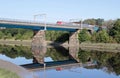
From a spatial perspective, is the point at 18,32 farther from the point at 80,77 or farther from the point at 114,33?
the point at 80,77

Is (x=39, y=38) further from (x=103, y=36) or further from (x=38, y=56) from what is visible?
(x=38, y=56)

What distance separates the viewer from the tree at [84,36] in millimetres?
125537

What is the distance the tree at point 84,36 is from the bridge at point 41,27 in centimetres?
201

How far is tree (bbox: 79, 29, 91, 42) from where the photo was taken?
12554cm

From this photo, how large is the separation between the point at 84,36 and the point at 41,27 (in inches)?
740

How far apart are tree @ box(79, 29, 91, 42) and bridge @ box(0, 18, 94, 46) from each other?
201 centimetres

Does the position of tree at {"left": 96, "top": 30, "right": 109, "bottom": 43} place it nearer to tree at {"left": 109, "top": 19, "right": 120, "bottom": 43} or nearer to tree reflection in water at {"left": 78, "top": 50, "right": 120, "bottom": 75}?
tree at {"left": 109, "top": 19, "right": 120, "bottom": 43}

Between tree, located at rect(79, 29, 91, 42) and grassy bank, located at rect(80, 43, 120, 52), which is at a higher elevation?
tree, located at rect(79, 29, 91, 42)

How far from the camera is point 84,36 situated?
12569 centimetres

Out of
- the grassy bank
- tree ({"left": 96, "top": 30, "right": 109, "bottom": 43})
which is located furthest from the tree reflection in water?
tree ({"left": 96, "top": 30, "right": 109, "bottom": 43})

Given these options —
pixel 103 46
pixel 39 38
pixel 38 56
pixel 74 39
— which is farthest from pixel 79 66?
pixel 74 39

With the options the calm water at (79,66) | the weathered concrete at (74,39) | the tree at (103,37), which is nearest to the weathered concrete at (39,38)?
the weathered concrete at (74,39)

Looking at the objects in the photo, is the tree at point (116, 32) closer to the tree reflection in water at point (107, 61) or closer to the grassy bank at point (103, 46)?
the grassy bank at point (103, 46)

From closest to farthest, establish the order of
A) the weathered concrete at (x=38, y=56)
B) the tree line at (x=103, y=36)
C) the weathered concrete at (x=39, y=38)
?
the weathered concrete at (x=38, y=56)
the tree line at (x=103, y=36)
the weathered concrete at (x=39, y=38)
